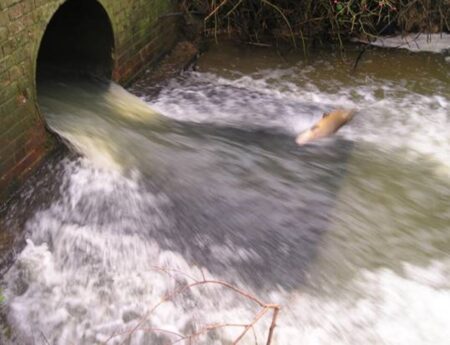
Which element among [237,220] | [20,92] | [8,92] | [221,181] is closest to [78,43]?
[20,92]

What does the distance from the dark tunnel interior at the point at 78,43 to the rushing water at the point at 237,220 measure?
0.92 ft

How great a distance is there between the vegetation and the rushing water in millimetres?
1069

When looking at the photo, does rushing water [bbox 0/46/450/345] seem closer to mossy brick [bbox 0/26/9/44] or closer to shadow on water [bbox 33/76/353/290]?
shadow on water [bbox 33/76/353/290]

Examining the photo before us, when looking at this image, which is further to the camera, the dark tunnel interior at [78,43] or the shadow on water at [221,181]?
the dark tunnel interior at [78,43]

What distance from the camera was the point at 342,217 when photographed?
139 inches

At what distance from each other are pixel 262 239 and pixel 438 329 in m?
1.04

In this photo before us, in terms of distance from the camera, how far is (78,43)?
16.8 ft

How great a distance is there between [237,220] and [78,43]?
258 centimetres

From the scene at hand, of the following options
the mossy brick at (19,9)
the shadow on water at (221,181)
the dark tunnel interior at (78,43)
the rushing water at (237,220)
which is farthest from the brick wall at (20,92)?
the dark tunnel interior at (78,43)

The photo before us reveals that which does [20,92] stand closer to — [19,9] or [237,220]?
[19,9]

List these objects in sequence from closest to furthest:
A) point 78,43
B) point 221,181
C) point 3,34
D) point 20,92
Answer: point 3,34 → point 20,92 → point 221,181 → point 78,43

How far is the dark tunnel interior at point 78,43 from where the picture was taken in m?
4.86

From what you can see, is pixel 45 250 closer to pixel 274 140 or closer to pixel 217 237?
pixel 217 237

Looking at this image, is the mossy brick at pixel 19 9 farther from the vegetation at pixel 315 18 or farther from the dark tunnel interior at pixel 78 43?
the vegetation at pixel 315 18
